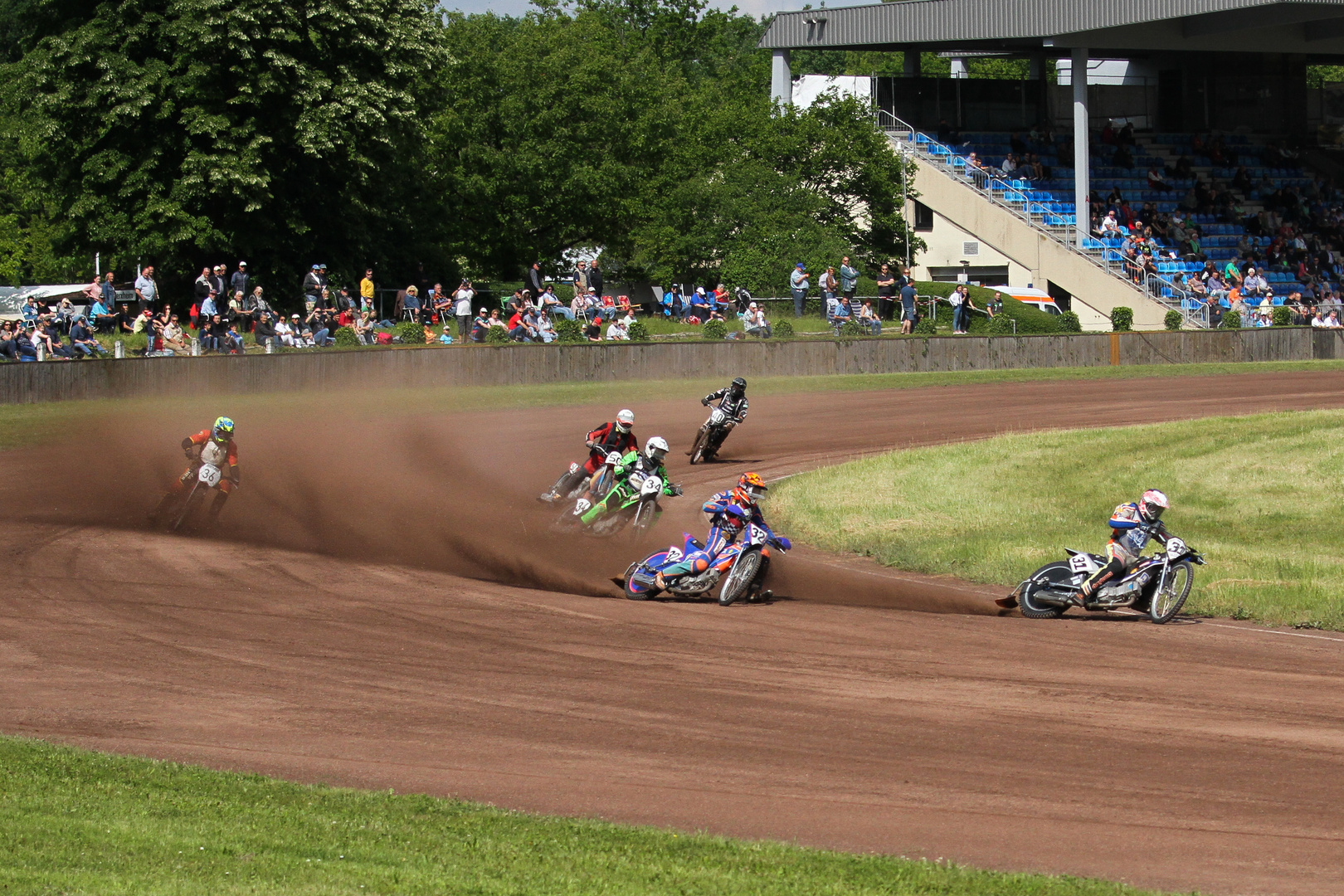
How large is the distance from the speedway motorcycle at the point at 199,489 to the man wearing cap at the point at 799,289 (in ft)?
85.1

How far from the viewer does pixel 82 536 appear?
764 inches

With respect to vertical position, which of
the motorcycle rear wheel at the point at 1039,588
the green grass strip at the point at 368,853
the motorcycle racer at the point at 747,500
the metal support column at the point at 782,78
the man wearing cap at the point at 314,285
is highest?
the metal support column at the point at 782,78

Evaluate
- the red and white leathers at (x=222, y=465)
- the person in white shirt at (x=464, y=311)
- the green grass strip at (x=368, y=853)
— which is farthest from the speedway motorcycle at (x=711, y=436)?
the green grass strip at (x=368, y=853)

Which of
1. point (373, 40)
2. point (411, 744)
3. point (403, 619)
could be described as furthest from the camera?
point (373, 40)

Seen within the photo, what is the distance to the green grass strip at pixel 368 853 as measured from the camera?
23.6 feet

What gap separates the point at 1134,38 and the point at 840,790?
52534mm

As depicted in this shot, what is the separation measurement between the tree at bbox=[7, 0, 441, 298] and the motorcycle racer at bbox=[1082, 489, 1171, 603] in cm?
3222

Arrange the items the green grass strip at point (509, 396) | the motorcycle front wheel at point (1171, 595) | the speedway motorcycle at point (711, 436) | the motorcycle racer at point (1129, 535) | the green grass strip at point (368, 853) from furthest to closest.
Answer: the green grass strip at point (509, 396) → the speedway motorcycle at point (711, 436) → the motorcycle racer at point (1129, 535) → the motorcycle front wheel at point (1171, 595) → the green grass strip at point (368, 853)

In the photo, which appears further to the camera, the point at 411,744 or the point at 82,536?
the point at 82,536

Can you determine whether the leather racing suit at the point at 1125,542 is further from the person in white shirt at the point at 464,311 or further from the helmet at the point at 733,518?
the person in white shirt at the point at 464,311

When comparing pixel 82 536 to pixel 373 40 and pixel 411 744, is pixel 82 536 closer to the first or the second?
pixel 411 744

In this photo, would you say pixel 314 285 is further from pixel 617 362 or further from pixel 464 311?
pixel 617 362

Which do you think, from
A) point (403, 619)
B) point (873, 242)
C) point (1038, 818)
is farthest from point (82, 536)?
point (873, 242)

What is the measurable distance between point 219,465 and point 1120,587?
12774 mm
